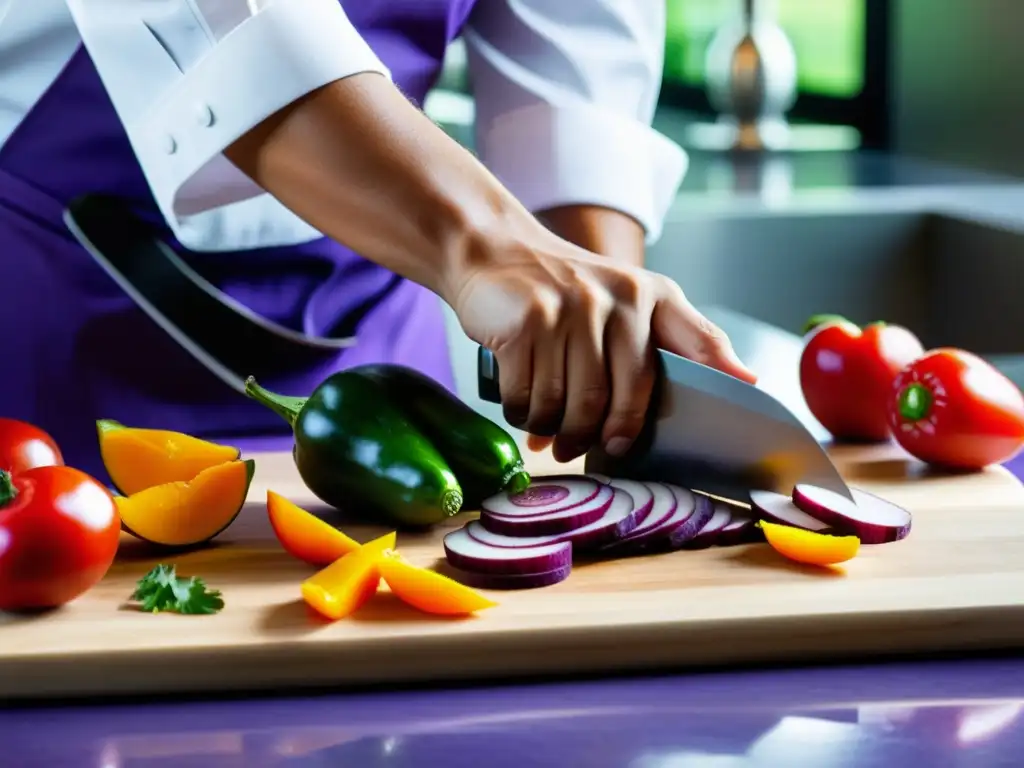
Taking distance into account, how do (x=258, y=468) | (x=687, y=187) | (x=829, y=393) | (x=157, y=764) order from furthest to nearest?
1. (x=687, y=187)
2. (x=829, y=393)
3. (x=258, y=468)
4. (x=157, y=764)

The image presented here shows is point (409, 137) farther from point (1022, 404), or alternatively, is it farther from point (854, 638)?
point (1022, 404)

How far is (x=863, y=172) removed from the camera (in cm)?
268

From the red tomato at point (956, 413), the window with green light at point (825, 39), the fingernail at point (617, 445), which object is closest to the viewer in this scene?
the fingernail at point (617, 445)

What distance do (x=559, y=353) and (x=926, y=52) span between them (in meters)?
1.99

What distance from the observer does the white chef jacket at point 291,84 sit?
111 centimetres

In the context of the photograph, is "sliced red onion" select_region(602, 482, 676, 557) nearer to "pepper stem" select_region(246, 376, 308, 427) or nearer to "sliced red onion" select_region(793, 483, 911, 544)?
"sliced red onion" select_region(793, 483, 911, 544)

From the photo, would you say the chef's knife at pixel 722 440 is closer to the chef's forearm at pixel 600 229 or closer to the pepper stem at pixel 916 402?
the pepper stem at pixel 916 402

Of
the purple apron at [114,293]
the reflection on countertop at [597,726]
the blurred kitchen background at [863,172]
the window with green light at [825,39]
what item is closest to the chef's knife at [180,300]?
the purple apron at [114,293]

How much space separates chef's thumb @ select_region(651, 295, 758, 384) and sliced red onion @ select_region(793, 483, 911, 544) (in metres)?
0.10

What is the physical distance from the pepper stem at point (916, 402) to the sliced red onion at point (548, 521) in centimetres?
Result: 37

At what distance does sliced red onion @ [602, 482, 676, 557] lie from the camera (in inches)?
39.4

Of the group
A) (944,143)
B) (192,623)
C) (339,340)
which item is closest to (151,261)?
(339,340)

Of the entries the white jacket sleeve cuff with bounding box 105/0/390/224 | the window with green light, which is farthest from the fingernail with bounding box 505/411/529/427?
the window with green light

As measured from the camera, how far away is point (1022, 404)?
1280 millimetres
